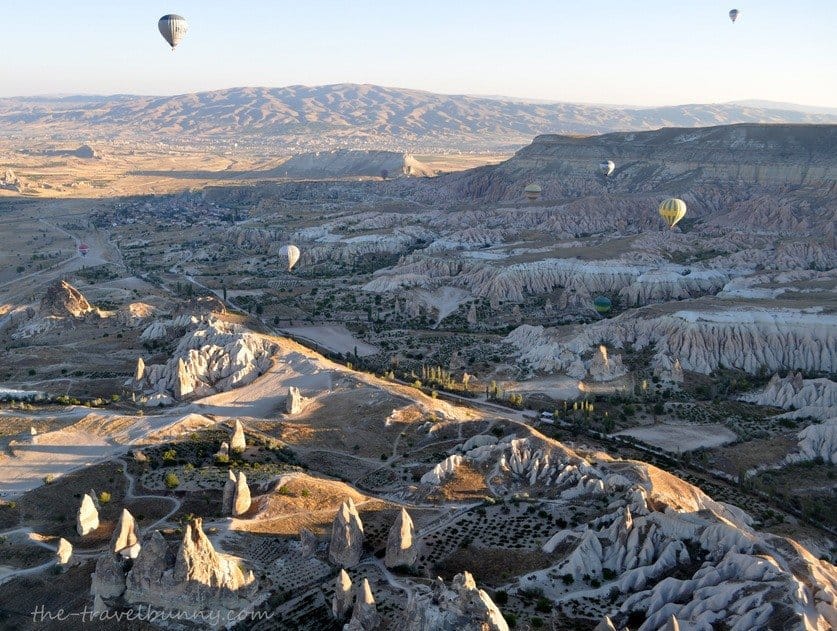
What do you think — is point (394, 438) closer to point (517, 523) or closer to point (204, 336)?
point (517, 523)

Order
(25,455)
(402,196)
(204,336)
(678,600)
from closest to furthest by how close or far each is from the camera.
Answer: (678,600) < (25,455) < (204,336) < (402,196)

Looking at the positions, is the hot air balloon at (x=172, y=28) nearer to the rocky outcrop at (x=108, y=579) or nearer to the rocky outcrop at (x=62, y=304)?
the rocky outcrop at (x=62, y=304)

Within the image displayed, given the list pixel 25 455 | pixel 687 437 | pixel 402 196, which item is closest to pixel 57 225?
pixel 402 196

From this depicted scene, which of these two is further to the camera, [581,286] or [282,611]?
[581,286]

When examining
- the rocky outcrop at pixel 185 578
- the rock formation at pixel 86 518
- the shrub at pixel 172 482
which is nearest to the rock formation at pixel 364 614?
the rocky outcrop at pixel 185 578

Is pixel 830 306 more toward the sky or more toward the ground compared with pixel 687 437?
more toward the sky
